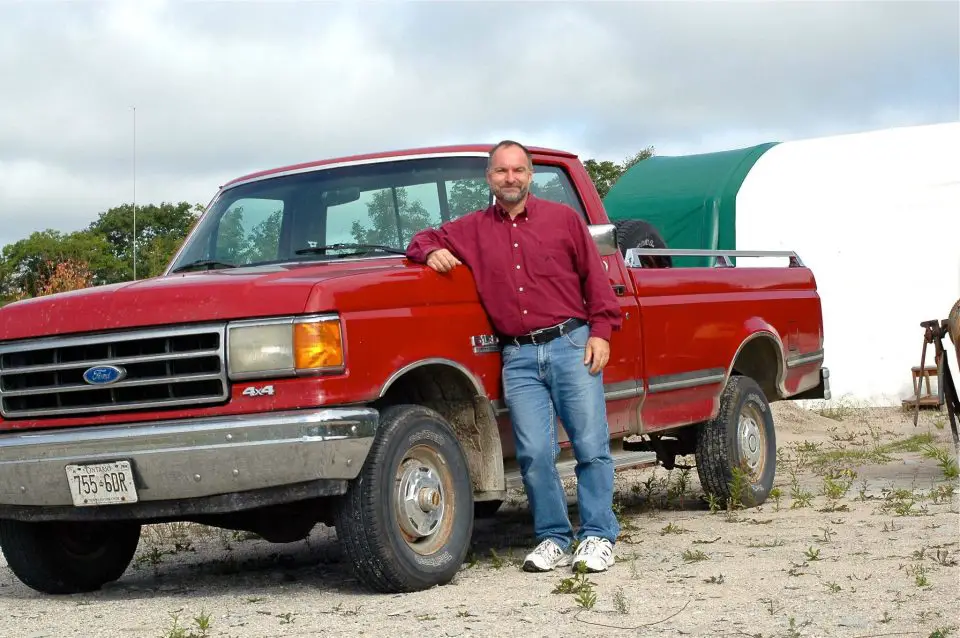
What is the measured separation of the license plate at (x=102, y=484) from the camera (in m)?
5.24

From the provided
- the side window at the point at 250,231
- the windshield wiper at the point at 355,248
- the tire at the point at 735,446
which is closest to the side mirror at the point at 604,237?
the windshield wiper at the point at 355,248

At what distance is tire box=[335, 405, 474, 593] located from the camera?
529 cm

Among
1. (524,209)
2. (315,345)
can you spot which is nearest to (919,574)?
(524,209)

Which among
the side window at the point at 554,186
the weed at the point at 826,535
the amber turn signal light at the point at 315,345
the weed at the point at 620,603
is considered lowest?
the weed at the point at 620,603

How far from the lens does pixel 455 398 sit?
19.9ft

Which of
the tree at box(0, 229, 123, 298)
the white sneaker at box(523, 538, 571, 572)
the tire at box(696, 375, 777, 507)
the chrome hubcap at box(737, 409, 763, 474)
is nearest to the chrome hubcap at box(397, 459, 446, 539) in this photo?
the white sneaker at box(523, 538, 571, 572)

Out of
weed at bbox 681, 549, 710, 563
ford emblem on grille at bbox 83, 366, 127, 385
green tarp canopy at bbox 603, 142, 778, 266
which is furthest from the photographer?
green tarp canopy at bbox 603, 142, 778, 266

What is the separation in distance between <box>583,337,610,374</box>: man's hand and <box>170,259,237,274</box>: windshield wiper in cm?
174

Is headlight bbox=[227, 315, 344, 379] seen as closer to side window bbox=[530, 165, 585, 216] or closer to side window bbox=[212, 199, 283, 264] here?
side window bbox=[212, 199, 283, 264]

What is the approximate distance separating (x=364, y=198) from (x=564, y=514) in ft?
5.83

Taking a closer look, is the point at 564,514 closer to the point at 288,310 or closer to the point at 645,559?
the point at 645,559

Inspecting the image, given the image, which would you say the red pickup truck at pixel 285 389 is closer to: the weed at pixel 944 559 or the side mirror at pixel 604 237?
the side mirror at pixel 604 237

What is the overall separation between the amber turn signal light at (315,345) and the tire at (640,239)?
352 centimetres

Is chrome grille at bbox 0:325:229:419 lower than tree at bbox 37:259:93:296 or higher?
lower
